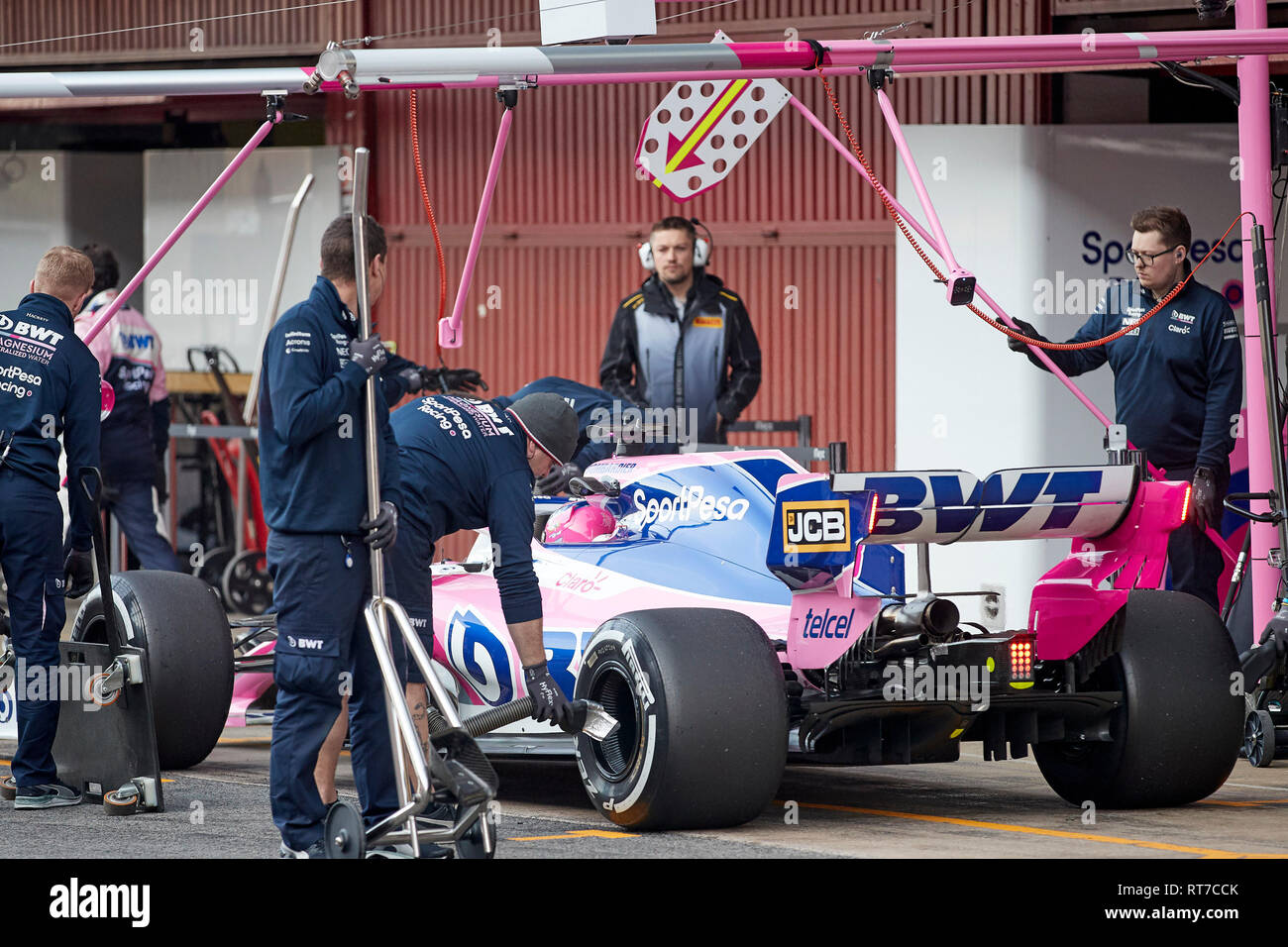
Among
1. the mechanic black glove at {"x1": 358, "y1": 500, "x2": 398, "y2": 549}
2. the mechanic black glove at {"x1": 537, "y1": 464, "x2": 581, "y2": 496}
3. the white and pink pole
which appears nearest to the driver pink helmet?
the mechanic black glove at {"x1": 537, "y1": 464, "x2": 581, "y2": 496}

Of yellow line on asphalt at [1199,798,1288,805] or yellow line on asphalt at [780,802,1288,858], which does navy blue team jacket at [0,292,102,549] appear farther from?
yellow line on asphalt at [1199,798,1288,805]

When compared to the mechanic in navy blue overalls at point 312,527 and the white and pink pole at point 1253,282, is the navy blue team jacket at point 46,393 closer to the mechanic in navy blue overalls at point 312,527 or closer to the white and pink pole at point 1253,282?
the mechanic in navy blue overalls at point 312,527

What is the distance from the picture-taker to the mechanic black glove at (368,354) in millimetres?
6098

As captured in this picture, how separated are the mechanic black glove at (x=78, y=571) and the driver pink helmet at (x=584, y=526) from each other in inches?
72.1

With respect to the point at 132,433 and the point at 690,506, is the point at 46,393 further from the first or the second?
the point at 132,433

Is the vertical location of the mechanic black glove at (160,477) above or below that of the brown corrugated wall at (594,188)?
below

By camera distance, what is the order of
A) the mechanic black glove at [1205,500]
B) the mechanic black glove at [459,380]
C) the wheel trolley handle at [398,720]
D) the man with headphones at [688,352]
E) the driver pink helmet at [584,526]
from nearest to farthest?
1. the wheel trolley handle at [398,720]
2. the mechanic black glove at [459,380]
3. the driver pink helmet at [584,526]
4. the mechanic black glove at [1205,500]
5. the man with headphones at [688,352]

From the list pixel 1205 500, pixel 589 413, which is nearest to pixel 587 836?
pixel 589 413

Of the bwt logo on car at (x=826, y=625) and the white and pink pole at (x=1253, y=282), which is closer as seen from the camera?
the bwt logo on car at (x=826, y=625)

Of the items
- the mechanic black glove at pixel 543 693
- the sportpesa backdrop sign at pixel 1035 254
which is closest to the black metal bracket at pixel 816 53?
the mechanic black glove at pixel 543 693

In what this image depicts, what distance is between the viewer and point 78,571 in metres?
8.20

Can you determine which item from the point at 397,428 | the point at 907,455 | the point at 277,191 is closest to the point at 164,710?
the point at 397,428

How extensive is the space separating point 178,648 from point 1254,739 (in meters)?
4.63

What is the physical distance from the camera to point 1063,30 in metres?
12.4
